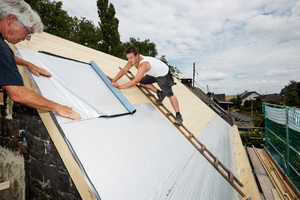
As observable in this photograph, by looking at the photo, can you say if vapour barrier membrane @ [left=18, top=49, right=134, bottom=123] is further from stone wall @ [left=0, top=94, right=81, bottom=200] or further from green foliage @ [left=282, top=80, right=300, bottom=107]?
green foliage @ [left=282, top=80, right=300, bottom=107]

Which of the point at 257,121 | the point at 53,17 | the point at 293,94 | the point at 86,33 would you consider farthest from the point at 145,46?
the point at 293,94

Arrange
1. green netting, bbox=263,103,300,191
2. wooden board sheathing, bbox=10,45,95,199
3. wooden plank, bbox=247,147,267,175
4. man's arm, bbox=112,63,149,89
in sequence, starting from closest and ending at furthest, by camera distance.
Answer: wooden board sheathing, bbox=10,45,95,199 → man's arm, bbox=112,63,149,89 → green netting, bbox=263,103,300,191 → wooden plank, bbox=247,147,267,175

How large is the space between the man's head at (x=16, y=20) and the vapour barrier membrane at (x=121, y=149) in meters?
0.39

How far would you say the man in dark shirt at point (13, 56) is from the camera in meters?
0.90

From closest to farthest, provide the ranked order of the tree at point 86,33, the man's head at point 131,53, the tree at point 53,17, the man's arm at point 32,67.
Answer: the man's arm at point 32,67 < the man's head at point 131,53 < the tree at point 53,17 < the tree at point 86,33

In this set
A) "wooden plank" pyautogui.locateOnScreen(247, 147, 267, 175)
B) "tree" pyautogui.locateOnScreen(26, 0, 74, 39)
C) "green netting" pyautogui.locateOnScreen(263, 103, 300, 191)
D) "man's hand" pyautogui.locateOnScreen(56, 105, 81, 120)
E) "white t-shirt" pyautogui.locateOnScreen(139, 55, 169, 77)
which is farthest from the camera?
"tree" pyautogui.locateOnScreen(26, 0, 74, 39)

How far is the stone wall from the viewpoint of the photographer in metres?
1.16

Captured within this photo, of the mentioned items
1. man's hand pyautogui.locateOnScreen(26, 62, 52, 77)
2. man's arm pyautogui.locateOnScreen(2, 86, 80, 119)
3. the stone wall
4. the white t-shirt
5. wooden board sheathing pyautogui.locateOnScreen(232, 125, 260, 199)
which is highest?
the white t-shirt

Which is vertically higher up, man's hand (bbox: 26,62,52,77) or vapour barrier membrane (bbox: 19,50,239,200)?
man's hand (bbox: 26,62,52,77)

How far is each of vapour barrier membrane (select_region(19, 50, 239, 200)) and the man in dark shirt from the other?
0.16 metres

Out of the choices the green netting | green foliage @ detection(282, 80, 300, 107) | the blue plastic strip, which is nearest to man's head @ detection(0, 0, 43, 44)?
the blue plastic strip

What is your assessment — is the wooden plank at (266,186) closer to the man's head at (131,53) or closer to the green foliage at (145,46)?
the man's head at (131,53)

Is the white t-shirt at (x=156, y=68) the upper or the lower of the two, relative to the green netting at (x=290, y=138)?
upper

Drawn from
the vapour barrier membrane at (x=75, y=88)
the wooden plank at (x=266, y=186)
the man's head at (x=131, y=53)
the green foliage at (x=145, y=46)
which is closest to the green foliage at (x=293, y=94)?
the green foliage at (x=145, y=46)
